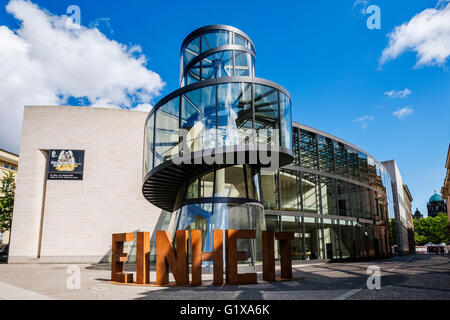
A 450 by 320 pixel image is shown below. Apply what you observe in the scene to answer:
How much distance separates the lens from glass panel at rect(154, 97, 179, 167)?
16188 millimetres

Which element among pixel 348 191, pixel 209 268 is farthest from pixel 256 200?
pixel 348 191

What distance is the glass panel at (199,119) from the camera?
49.4ft

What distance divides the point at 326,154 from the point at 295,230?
797cm

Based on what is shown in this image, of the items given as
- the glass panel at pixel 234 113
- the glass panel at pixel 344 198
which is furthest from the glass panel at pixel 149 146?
the glass panel at pixel 344 198

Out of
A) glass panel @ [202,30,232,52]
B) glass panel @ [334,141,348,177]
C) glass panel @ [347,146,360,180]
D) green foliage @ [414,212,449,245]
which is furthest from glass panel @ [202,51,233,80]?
green foliage @ [414,212,449,245]

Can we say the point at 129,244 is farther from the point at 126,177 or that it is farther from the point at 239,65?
the point at 239,65

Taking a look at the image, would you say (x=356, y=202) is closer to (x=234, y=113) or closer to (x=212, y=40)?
(x=212, y=40)

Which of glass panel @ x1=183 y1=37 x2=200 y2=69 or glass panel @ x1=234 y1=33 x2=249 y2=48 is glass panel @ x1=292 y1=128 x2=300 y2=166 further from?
glass panel @ x1=183 y1=37 x2=200 y2=69

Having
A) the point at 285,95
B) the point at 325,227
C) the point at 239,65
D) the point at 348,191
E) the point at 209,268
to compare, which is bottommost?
the point at 209,268

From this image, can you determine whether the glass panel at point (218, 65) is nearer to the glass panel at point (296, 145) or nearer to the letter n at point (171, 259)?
the glass panel at point (296, 145)

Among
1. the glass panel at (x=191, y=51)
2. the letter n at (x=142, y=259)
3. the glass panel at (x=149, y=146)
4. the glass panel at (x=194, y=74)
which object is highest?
the glass panel at (x=191, y=51)

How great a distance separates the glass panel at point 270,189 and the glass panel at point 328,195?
4.99 metres
